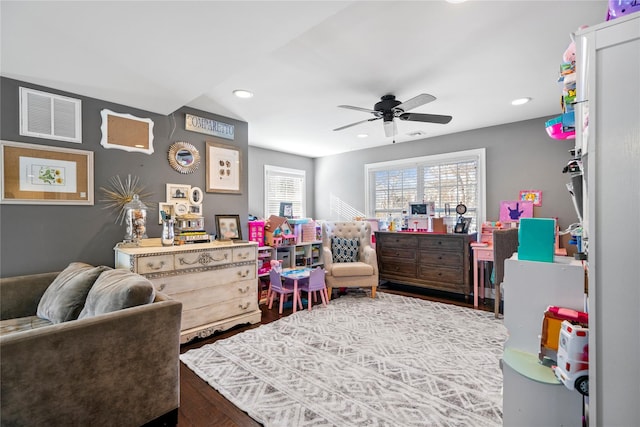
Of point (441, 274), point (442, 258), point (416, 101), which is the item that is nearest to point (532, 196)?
point (442, 258)

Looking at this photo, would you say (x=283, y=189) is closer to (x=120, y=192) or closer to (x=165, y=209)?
(x=165, y=209)

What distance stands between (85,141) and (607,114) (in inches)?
135

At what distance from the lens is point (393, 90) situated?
9.23 ft

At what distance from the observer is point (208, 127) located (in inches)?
132

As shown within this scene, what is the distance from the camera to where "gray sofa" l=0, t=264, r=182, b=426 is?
3.93ft

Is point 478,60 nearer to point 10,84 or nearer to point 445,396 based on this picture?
point 445,396

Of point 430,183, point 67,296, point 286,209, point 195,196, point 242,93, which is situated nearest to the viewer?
point 67,296

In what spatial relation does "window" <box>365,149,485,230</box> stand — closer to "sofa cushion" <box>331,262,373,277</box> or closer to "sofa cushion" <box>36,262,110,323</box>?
"sofa cushion" <box>331,262,373,277</box>

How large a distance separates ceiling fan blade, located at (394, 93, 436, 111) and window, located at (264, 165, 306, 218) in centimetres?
310

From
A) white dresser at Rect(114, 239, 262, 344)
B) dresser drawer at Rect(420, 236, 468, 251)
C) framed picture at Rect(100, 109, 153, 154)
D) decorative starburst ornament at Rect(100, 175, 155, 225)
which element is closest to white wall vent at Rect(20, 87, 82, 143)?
framed picture at Rect(100, 109, 153, 154)

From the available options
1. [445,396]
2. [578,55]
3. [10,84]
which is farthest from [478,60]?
[10,84]

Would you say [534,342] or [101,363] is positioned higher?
[534,342]

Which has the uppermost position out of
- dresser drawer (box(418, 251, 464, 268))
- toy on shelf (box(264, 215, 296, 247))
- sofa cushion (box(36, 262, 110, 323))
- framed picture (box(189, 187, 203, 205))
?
framed picture (box(189, 187, 203, 205))

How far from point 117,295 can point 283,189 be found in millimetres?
4133
